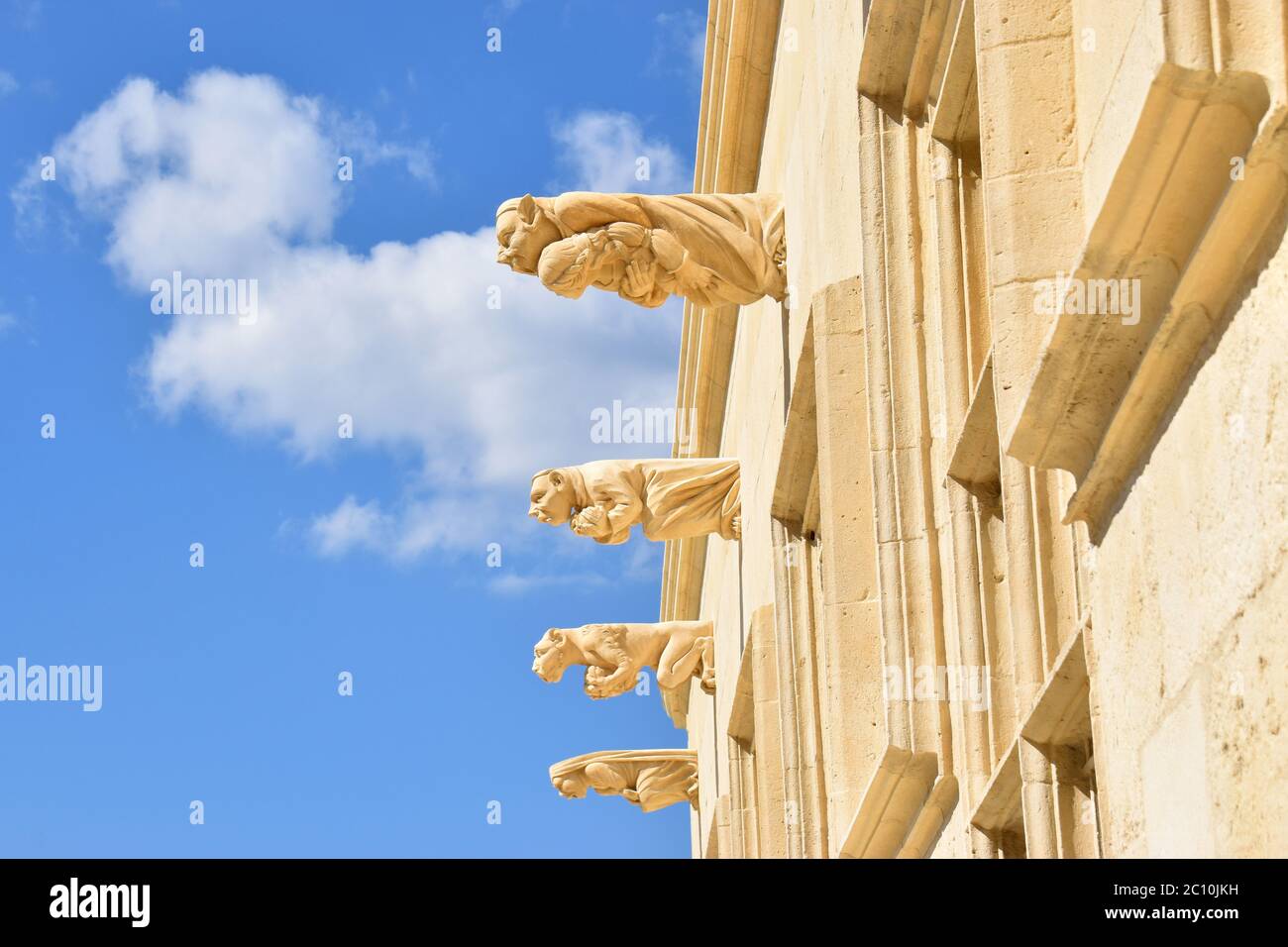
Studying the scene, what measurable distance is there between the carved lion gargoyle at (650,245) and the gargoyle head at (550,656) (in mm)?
5674

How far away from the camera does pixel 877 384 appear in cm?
691

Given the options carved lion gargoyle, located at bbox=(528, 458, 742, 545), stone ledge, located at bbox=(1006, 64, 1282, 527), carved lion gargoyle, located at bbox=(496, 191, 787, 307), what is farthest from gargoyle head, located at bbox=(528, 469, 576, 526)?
stone ledge, located at bbox=(1006, 64, 1282, 527)

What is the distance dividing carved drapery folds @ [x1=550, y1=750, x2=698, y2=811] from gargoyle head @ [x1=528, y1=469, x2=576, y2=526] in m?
4.51

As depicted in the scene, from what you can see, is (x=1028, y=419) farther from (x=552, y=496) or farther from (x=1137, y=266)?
(x=552, y=496)

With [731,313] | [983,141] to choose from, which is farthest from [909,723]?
[731,313]

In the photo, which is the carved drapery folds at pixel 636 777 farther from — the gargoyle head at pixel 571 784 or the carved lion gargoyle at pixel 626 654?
the carved lion gargoyle at pixel 626 654

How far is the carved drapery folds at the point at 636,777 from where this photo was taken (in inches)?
670

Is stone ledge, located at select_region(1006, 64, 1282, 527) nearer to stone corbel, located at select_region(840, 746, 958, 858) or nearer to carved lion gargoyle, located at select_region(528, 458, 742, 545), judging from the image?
stone corbel, located at select_region(840, 746, 958, 858)

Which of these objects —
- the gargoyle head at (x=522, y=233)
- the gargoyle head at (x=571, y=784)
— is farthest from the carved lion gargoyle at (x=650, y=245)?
the gargoyle head at (x=571, y=784)

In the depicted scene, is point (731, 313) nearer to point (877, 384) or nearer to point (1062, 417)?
point (877, 384)

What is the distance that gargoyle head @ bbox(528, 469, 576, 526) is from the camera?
12.9 m

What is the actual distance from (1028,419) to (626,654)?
1196cm

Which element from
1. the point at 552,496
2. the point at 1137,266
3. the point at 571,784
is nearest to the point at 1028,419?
the point at 1137,266
